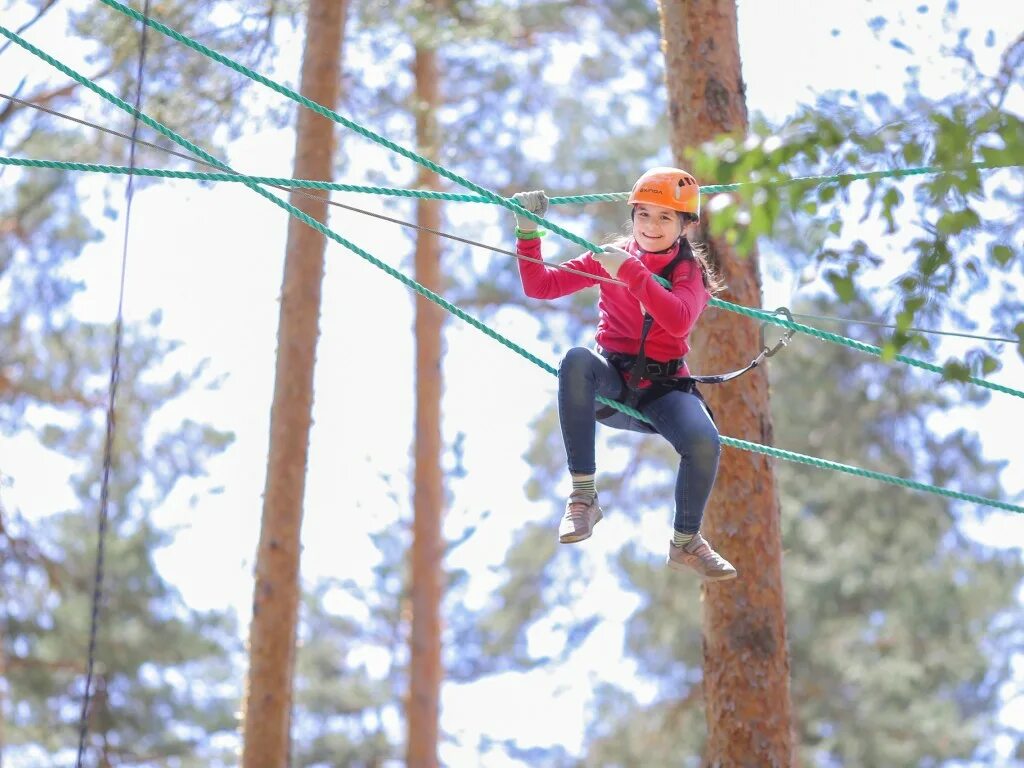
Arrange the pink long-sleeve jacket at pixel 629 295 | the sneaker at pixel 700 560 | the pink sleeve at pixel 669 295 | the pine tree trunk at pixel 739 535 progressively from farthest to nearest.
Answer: the pine tree trunk at pixel 739 535 → the sneaker at pixel 700 560 → the pink long-sleeve jacket at pixel 629 295 → the pink sleeve at pixel 669 295

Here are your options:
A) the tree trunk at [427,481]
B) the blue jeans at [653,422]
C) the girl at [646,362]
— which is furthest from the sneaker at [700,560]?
the tree trunk at [427,481]

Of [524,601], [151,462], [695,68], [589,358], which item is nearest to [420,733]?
[524,601]

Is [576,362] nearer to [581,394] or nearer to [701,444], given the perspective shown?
[581,394]

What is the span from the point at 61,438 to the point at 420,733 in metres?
5.36

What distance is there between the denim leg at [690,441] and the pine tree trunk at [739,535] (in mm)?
1132

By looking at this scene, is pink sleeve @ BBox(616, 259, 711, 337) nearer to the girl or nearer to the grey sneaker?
the girl

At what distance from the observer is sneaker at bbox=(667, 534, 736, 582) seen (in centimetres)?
446

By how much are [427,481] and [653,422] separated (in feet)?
A: 28.7

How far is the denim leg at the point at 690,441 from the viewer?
4.30m

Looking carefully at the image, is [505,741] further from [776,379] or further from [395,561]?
[776,379]

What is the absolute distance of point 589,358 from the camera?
14.2 ft

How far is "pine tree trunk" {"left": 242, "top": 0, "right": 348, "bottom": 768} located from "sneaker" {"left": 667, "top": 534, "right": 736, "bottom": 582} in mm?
3494

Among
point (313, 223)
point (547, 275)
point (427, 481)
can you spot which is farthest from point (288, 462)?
point (427, 481)

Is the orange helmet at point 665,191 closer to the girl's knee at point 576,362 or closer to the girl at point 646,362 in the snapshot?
the girl at point 646,362
